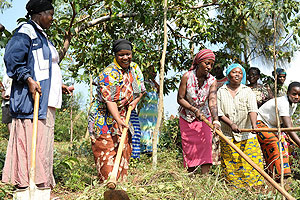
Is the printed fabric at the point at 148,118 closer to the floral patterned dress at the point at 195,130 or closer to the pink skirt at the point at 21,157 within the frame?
the floral patterned dress at the point at 195,130

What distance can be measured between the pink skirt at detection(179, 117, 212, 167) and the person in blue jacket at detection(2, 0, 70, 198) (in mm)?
1646

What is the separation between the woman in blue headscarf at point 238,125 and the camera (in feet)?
12.2

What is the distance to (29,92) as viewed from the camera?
255 cm


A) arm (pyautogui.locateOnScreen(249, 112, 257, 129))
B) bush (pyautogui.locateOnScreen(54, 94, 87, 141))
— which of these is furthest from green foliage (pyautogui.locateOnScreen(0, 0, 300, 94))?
bush (pyautogui.locateOnScreen(54, 94, 87, 141))

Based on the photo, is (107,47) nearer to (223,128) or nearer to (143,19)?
(143,19)

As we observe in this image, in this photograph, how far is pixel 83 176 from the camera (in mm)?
4055

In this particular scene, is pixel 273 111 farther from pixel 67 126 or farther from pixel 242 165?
pixel 67 126

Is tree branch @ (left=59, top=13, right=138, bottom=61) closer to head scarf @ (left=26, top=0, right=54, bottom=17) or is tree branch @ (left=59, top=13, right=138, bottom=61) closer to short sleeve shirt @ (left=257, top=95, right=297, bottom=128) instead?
head scarf @ (left=26, top=0, right=54, bottom=17)

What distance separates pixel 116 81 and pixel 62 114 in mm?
7506

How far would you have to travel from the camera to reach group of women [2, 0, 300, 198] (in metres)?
2.55

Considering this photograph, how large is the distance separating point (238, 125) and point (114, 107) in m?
1.47

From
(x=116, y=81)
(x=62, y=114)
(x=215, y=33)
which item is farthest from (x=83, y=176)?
(x=62, y=114)

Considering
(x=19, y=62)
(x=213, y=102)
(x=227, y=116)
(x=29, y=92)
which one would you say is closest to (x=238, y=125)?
(x=227, y=116)

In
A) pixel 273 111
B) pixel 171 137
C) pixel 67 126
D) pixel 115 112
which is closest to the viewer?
pixel 115 112
